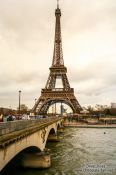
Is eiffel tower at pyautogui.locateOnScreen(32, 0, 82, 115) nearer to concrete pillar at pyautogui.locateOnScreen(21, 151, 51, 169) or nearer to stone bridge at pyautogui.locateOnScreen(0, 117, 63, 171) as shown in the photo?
concrete pillar at pyautogui.locateOnScreen(21, 151, 51, 169)

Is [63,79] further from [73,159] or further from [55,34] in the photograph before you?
[73,159]

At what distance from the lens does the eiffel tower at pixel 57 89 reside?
11262 cm

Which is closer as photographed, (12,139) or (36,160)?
(12,139)

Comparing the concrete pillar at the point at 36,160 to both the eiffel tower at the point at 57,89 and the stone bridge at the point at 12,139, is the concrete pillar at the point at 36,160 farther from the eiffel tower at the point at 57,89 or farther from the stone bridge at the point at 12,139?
the eiffel tower at the point at 57,89

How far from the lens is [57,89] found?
115m

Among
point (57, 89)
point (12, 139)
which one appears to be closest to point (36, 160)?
point (12, 139)

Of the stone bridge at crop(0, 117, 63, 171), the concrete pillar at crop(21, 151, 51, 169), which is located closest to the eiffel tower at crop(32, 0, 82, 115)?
the concrete pillar at crop(21, 151, 51, 169)

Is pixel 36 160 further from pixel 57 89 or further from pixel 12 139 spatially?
pixel 57 89

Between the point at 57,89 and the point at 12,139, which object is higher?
the point at 57,89

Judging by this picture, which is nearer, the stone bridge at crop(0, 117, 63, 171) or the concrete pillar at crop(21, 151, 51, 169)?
the stone bridge at crop(0, 117, 63, 171)

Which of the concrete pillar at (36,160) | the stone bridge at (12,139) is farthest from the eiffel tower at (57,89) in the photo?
the stone bridge at (12,139)

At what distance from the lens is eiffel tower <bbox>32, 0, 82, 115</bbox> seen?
113 meters

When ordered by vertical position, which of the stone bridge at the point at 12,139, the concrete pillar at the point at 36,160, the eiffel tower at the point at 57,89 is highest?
the eiffel tower at the point at 57,89

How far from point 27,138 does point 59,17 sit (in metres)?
96.7
